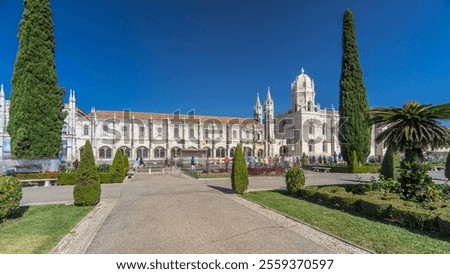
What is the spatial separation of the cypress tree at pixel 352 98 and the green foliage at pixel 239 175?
1709cm

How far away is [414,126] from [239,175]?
7273 millimetres

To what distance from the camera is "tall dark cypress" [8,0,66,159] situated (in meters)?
18.0

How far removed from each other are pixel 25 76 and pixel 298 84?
162 ft

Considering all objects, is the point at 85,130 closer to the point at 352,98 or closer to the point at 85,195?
the point at 85,195

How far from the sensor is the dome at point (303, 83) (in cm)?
5475

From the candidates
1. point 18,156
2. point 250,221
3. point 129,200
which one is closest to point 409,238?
point 250,221

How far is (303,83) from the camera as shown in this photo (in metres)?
55.0

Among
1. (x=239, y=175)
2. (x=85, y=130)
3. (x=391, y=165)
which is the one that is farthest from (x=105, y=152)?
(x=391, y=165)

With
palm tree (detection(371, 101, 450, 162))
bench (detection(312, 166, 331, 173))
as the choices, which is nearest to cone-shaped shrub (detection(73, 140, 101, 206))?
palm tree (detection(371, 101, 450, 162))

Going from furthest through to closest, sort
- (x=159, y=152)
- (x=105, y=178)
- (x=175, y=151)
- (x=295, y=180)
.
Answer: (x=175, y=151)
(x=159, y=152)
(x=105, y=178)
(x=295, y=180)

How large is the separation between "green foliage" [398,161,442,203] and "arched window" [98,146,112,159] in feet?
148

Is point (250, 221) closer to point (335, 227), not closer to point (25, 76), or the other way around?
point (335, 227)

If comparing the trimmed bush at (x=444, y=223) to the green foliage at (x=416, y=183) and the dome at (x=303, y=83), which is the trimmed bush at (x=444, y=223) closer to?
the green foliage at (x=416, y=183)

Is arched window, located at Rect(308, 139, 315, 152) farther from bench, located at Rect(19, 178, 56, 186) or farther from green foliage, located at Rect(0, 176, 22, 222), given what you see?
green foliage, located at Rect(0, 176, 22, 222)
